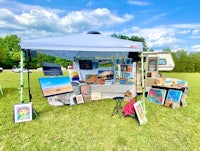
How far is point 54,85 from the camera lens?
529 cm

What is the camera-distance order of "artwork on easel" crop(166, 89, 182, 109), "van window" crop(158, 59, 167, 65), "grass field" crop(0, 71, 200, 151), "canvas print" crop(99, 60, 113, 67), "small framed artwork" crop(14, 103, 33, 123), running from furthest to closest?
"van window" crop(158, 59, 167, 65) → "canvas print" crop(99, 60, 113, 67) → "artwork on easel" crop(166, 89, 182, 109) → "small framed artwork" crop(14, 103, 33, 123) → "grass field" crop(0, 71, 200, 151)

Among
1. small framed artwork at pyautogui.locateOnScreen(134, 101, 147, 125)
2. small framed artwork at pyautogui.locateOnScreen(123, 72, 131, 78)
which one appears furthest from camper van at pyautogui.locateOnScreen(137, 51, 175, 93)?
small framed artwork at pyautogui.locateOnScreen(134, 101, 147, 125)

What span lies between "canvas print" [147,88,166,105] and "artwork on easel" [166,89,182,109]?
17cm

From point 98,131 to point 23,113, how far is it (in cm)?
171

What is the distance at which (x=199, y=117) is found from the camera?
15.1ft

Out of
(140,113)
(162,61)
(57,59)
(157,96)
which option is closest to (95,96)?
(157,96)

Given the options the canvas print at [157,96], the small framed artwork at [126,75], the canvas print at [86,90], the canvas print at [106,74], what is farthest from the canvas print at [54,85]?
the canvas print at [157,96]

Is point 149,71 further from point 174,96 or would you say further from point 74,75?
point 74,75

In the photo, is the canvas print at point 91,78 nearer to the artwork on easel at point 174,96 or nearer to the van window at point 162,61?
the artwork on easel at point 174,96

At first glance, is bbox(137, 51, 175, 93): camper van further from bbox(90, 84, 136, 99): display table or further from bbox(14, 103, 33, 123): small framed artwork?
bbox(14, 103, 33, 123): small framed artwork

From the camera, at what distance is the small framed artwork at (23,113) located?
12.7 ft

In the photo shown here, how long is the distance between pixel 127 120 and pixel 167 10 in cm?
875

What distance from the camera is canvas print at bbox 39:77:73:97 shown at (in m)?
5.11

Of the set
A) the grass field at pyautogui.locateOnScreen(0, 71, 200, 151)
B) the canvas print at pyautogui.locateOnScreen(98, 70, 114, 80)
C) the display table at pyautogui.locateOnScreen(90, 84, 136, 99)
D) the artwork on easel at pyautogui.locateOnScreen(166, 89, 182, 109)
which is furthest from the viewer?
the canvas print at pyautogui.locateOnScreen(98, 70, 114, 80)
